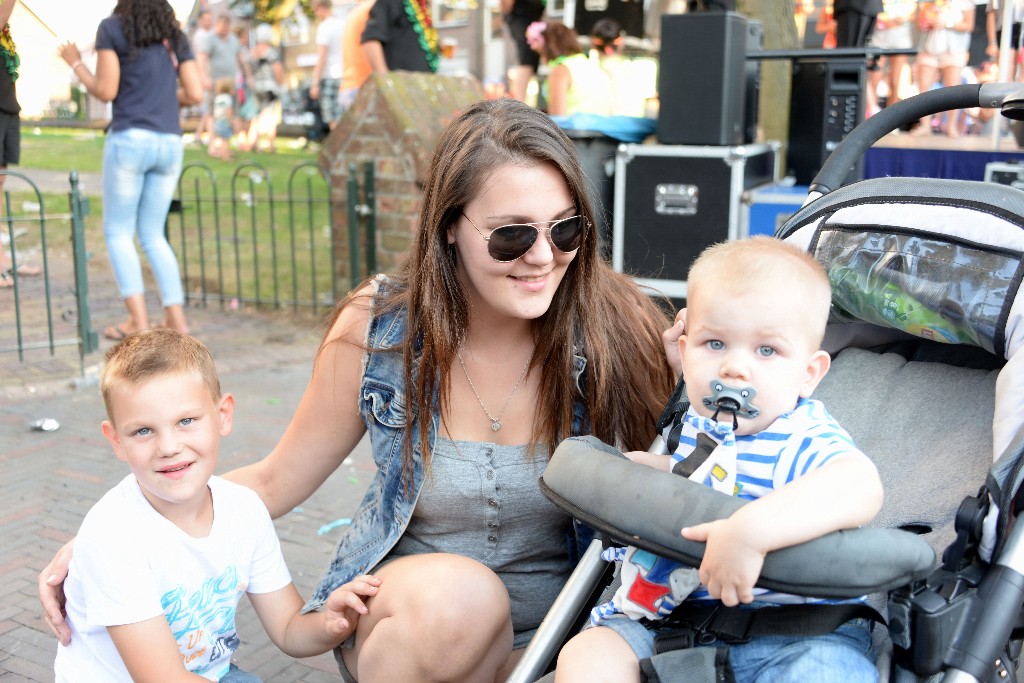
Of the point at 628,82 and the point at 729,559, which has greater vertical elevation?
the point at 628,82

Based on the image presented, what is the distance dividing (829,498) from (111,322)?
6084 millimetres

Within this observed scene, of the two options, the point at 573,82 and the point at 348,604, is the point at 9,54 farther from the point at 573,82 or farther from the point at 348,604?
the point at 573,82

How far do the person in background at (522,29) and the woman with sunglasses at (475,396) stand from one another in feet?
21.2

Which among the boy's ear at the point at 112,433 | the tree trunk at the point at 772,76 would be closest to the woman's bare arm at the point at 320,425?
the boy's ear at the point at 112,433

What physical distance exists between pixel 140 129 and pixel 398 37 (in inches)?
93.7

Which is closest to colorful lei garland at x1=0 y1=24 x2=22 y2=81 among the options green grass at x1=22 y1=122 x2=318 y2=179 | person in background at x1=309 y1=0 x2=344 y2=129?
green grass at x1=22 y1=122 x2=318 y2=179

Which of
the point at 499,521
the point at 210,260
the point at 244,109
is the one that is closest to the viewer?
the point at 499,521

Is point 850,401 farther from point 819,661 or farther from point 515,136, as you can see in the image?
point 515,136

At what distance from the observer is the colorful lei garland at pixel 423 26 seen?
7145 millimetres

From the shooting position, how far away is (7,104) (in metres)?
3.93

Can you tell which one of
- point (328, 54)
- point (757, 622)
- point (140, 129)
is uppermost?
point (328, 54)

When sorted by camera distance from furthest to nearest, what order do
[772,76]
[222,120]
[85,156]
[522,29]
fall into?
[222,120] < [85,156] < [522,29] < [772,76]

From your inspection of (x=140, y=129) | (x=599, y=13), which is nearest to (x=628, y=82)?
(x=599, y=13)

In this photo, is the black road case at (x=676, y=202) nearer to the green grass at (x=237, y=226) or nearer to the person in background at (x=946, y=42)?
the green grass at (x=237, y=226)
